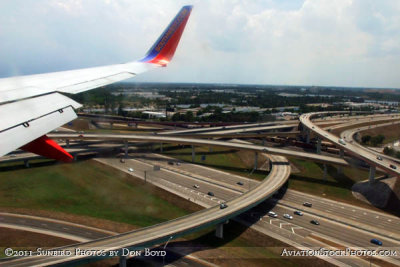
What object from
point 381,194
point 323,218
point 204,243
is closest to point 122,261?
point 204,243

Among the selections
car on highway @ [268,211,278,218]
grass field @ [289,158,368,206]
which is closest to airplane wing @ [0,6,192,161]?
car on highway @ [268,211,278,218]

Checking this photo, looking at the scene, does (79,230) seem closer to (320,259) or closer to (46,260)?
(46,260)

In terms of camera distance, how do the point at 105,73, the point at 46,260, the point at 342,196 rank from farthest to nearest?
the point at 342,196, the point at 46,260, the point at 105,73

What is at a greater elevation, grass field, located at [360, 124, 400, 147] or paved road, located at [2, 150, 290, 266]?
grass field, located at [360, 124, 400, 147]

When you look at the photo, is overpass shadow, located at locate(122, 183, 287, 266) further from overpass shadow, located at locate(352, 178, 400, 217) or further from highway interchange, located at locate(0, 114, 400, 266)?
overpass shadow, located at locate(352, 178, 400, 217)

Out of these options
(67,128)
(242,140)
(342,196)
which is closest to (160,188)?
(342,196)

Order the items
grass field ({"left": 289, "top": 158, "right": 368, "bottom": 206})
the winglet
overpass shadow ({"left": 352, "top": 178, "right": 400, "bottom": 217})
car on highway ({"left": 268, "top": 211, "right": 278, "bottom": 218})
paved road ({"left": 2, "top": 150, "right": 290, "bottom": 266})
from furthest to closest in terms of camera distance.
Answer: grass field ({"left": 289, "top": 158, "right": 368, "bottom": 206}) < overpass shadow ({"left": 352, "top": 178, "right": 400, "bottom": 217}) < car on highway ({"left": 268, "top": 211, "right": 278, "bottom": 218}) < paved road ({"left": 2, "top": 150, "right": 290, "bottom": 266}) < the winglet

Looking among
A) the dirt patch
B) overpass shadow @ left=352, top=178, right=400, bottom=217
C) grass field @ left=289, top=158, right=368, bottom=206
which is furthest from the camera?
grass field @ left=289, top=158, right=368, bottom=206
